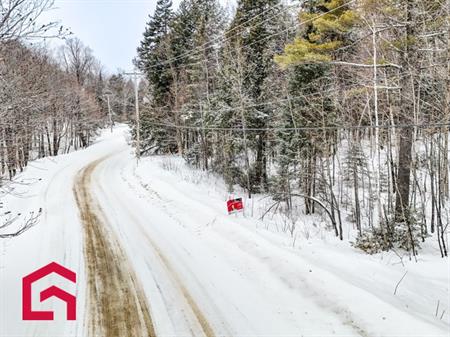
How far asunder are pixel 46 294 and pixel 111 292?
1216mm

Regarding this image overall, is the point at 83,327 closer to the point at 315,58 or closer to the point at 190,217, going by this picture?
the point at 190,217

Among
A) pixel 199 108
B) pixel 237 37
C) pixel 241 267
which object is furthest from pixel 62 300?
pixel 199 108

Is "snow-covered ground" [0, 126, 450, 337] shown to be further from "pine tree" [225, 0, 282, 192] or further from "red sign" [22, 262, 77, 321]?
"pine tree" [225, 0, 282, 192]

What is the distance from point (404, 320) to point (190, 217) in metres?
7.03

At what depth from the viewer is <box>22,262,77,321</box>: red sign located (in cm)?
529

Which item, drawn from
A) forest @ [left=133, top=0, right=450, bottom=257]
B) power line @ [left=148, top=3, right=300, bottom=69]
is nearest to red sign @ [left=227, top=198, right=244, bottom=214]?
forest @ [left=133, top=0, right=450, bottom=257]

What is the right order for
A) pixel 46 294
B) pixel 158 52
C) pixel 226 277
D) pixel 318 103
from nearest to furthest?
1. pixel 46 294
2. pixel 226 277
3. pixel 318 103
4. pixel 158 52

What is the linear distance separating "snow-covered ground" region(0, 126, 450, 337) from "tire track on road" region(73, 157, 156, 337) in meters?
0.06

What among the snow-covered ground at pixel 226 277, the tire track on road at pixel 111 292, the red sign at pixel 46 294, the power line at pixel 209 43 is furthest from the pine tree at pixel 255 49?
the red sign at pixel 46 294

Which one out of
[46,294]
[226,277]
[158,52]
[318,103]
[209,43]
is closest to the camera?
[46,294]

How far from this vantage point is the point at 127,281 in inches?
256

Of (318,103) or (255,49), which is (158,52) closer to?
(255,49)

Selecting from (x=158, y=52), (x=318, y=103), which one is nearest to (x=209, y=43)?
(x=158, y=52)

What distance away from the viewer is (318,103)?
15.3 meters
